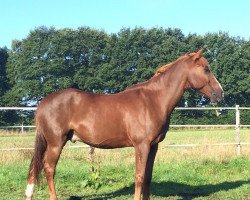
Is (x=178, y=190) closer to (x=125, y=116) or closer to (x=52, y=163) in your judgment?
(x=125, y=116)

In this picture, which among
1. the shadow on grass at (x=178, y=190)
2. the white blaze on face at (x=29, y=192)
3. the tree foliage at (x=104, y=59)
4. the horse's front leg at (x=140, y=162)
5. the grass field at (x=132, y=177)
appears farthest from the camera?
the tree foliage at (x=104, y=59)

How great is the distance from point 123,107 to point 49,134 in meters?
1.23

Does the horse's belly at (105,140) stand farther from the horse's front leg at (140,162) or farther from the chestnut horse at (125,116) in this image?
the horse's front leg at (140,162)

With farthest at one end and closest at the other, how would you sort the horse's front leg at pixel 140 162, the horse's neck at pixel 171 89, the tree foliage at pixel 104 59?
the tree foliage at pixel 104 59 → the horse's neck at pixel 171 89 → the horse's front leg at pixel 140 162

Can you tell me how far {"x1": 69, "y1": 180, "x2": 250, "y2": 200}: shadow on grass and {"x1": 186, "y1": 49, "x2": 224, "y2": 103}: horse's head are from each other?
2.04 meters

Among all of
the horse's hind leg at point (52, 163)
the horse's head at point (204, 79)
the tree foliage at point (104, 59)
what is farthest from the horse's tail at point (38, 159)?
the tree foliage at point (104, 59)

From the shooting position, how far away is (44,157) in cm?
634

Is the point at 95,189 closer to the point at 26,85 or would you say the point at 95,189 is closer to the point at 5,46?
the point at 26,85

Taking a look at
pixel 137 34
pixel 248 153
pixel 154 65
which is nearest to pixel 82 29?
pixel 137 34

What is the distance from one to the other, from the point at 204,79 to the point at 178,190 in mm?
2588

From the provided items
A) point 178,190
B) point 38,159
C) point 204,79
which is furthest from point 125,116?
point 178,190

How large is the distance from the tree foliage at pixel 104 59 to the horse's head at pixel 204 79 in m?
43.3

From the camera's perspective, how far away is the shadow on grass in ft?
23.3

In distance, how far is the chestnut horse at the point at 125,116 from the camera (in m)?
5.86
